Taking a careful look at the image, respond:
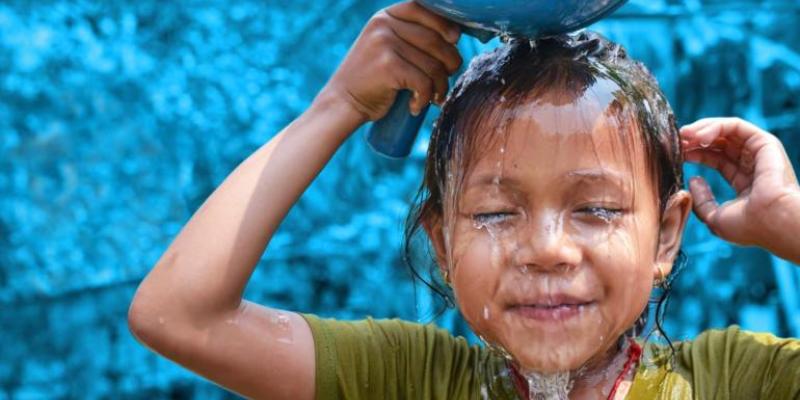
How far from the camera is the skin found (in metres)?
2.01

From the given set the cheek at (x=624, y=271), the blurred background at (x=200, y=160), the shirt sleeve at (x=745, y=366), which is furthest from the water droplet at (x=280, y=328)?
the blurred background at (x=200, y=160)

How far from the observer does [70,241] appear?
3387mm

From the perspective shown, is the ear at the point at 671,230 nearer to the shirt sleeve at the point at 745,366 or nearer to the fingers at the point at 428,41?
the shirt sleeve at the point at 745,366

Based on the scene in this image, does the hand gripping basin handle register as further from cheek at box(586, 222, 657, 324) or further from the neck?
the neck

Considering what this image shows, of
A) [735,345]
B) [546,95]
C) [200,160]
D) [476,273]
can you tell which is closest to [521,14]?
[546,95]

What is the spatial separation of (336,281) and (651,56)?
1.02 meters

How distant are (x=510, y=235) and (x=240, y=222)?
1.56ft

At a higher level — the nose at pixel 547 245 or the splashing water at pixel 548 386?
the nose at pixel 547 245

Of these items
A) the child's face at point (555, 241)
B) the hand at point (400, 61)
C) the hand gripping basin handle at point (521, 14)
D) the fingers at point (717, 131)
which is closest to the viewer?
the hand gripping basin handle at point (521, 14)

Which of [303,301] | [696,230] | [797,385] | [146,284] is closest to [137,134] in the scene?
[303,301]

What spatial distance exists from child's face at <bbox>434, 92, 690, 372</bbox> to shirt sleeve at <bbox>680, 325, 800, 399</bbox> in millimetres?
209

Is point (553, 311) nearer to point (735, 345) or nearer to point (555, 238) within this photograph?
point (555, 238)

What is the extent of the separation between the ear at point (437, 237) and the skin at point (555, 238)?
0.18 m

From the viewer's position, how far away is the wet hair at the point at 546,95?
210 cm
